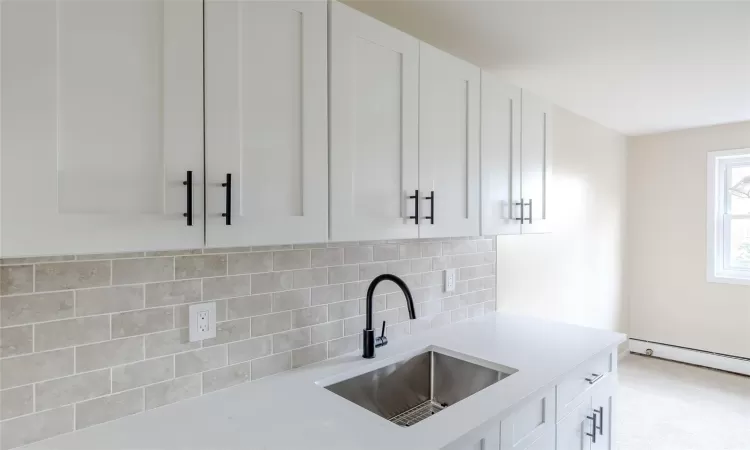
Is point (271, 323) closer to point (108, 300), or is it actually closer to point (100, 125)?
point (108, 300)

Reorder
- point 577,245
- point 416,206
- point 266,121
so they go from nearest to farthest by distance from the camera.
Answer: point 266,121, point 416,206, point 577,245

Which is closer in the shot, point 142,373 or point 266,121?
point 266,121

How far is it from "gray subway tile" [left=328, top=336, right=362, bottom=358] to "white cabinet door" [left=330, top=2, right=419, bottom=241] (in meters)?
0.54

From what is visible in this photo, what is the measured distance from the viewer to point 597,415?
1.93m

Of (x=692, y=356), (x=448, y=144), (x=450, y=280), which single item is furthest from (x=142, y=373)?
(x=692, y=356)

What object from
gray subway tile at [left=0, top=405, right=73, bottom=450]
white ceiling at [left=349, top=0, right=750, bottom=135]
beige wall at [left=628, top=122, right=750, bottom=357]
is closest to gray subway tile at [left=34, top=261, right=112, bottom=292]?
gray subway tile at [left=0, top=405, right=73, bottom=450]

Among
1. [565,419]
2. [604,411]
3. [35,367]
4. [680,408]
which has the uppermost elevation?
[35,367]

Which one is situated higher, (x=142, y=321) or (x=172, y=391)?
(x=142, y=321)

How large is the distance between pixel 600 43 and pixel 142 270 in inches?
89.9

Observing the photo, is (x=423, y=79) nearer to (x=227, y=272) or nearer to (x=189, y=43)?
(x=189, y=43)

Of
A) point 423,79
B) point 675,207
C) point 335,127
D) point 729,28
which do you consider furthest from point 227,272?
point 675,207

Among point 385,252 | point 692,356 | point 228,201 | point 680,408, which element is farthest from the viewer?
point 692,356

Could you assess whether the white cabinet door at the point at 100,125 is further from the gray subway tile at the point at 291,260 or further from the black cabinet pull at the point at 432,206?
the black cabinet pull at the point at 432,206

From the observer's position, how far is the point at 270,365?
1.52m
